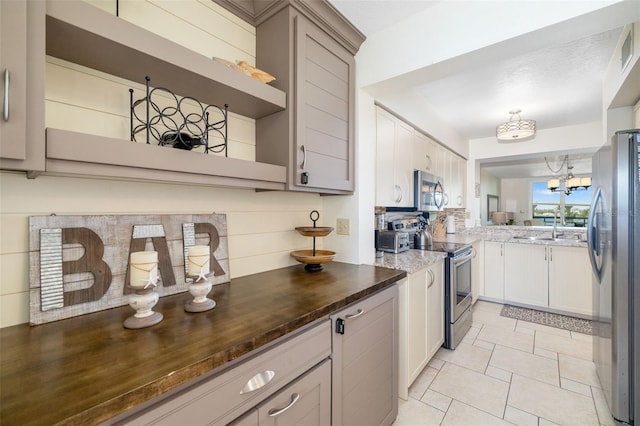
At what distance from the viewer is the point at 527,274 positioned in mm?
3600

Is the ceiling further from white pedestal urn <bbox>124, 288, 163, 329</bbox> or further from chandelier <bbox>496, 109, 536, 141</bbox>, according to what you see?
white pedestal urn <bbox>124, 288, 163, 329</bbox>

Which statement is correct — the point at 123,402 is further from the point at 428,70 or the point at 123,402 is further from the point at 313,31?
the point at 428,70

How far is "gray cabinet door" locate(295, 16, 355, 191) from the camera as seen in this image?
57.6 inches

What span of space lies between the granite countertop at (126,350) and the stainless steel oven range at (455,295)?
1.50m

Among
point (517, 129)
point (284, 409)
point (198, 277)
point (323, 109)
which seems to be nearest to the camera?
point (284, 409)

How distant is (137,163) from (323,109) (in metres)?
1.03

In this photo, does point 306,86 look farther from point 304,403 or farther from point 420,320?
point 420,320

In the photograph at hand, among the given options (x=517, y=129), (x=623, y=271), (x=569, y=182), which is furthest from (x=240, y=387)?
(x=569, y=182)

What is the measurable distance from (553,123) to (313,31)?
3.72 meters

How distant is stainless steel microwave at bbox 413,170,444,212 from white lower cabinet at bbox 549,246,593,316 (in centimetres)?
168

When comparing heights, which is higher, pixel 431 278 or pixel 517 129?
pixel 517 129

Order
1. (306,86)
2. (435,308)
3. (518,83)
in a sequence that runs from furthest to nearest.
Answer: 1. (518,83)
2. (435,308)
3. (306,86)

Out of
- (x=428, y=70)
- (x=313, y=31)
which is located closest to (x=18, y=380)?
(x=313, y=31)

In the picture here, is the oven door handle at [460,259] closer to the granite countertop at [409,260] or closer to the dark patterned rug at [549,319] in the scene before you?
the granite countertop at [409,260]
